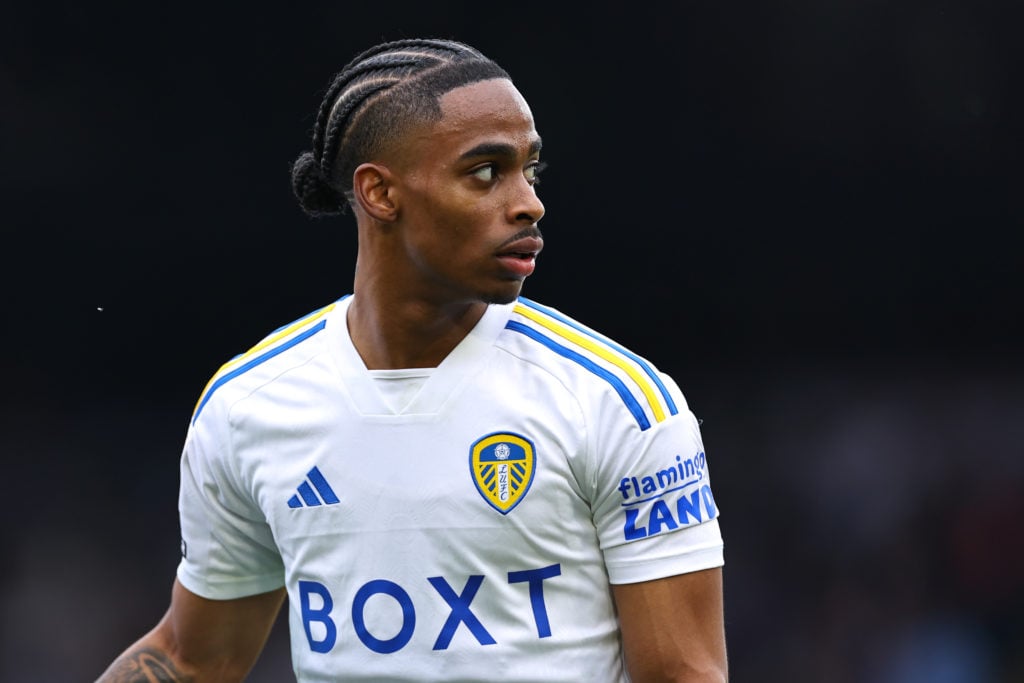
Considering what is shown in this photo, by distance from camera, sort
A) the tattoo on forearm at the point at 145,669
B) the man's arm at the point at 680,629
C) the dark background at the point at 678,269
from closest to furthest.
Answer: the man's arm at the point at 680,629, the tattoo on forearm at the point at 145,669, the dark background at the point at 678,269

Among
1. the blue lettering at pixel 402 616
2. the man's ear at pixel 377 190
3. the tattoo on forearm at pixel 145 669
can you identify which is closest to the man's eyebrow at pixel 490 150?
the man's ear at pixel 377 190

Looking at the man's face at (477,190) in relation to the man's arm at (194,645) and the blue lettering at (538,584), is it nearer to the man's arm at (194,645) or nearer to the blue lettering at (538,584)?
the blue lettering at (538,584)

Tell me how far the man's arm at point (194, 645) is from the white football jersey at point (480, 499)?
0.27 meters

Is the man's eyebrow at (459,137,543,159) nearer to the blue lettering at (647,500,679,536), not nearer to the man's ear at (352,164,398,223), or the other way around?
the man's ear at (352,164,398,223)

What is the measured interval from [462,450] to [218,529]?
2.08 feet

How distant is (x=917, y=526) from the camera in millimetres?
6891

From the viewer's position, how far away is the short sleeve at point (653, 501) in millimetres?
2652

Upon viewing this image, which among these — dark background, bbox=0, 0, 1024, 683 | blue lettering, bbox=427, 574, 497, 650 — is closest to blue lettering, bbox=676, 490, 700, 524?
blue lettering, bbox=427, 574, 497, 650

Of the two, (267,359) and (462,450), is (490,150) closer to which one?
(462,450)

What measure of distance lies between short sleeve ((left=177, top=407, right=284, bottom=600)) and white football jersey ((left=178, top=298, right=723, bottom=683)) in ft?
0.17

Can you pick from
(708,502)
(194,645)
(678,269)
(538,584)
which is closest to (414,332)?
(538,584)

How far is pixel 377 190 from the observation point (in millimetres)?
2836

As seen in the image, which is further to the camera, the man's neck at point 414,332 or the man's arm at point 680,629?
the man's neck at point 414,332

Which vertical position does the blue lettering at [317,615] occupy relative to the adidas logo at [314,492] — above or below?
below
